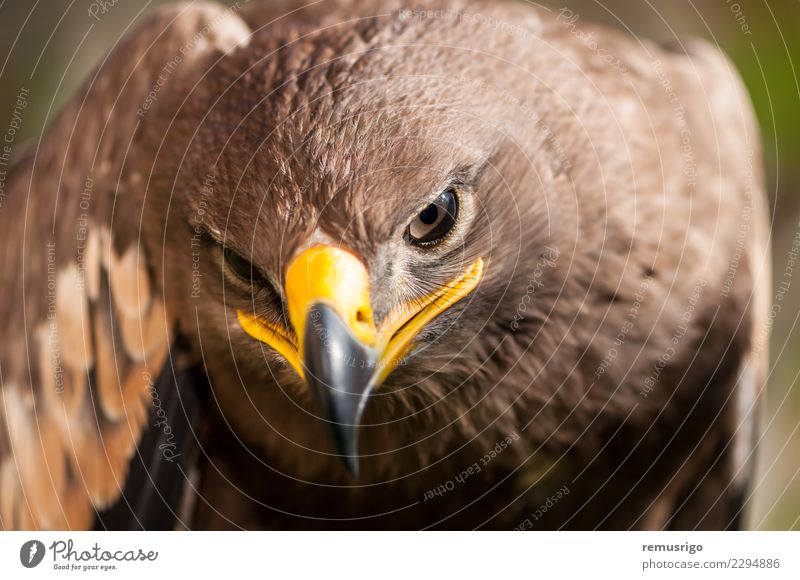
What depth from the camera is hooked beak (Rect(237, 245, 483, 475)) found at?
51 cm

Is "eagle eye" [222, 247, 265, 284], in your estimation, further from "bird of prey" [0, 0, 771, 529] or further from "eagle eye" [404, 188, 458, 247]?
"eagle eye" [404, 188, 458, 247]

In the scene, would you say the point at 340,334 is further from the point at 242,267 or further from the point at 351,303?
the point at 242,267

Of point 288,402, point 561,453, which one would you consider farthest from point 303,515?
point 561,453

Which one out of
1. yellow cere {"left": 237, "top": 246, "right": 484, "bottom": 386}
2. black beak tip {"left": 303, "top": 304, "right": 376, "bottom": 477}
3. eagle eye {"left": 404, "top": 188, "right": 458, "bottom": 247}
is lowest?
black beak tip {"left": 303, "top": 304, "right": 376, "bottom": 477}

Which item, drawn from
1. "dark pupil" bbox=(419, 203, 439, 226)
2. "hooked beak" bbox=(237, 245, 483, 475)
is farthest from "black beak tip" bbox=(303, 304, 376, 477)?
"dark pupil" bbox=(419, 203, 439, 226)

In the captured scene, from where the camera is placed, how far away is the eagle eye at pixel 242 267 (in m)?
0.59

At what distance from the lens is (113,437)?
69 centimetres

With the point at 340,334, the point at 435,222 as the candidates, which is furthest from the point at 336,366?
the point at 435,222

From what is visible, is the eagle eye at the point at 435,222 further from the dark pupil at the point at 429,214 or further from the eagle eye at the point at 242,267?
the eagle eye at the point at 242,267

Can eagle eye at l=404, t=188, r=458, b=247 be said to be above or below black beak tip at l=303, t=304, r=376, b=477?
above

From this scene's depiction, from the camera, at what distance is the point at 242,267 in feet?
1.94

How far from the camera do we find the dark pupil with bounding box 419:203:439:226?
0.56 meters

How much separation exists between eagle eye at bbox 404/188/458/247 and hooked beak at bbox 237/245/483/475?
5 centimetres
